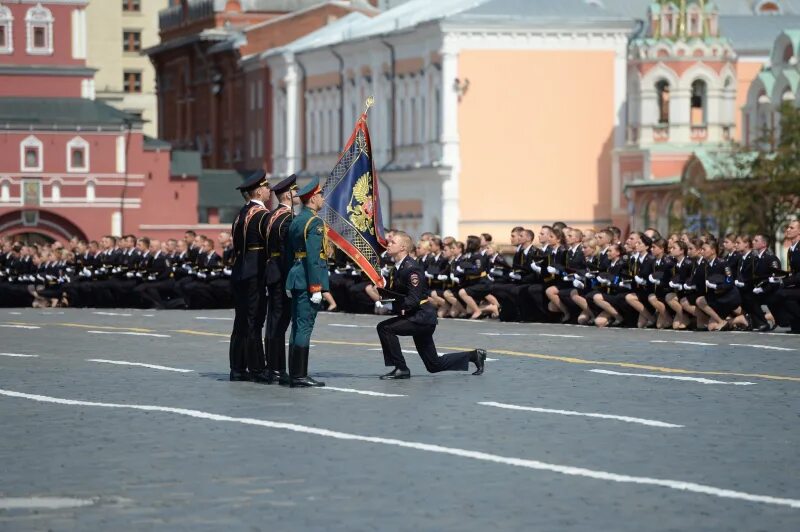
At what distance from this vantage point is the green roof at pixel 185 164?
99750 mm

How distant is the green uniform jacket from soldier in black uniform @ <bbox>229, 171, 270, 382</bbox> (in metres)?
0.59

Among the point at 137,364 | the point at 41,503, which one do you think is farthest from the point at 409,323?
the point at 41,503

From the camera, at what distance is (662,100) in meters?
87.9

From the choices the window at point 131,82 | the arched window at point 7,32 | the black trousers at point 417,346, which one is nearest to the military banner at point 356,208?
the black trousers at point 417,346

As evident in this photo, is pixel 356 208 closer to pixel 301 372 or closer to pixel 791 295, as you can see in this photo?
pixel 301 372

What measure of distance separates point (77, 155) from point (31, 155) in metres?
1.90

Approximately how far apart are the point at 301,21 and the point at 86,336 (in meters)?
80.5

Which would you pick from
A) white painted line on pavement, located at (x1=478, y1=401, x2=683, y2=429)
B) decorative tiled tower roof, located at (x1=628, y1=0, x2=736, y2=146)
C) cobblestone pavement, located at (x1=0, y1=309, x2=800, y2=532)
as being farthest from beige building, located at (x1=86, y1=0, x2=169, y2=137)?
white painted line on pavement, located at (x1=478, y1=401, x2=683, y2=429)

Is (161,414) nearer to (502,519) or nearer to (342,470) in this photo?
(342,470)

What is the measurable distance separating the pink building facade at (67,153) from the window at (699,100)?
2284cm

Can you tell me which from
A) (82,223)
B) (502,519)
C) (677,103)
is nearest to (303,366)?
(502,519)

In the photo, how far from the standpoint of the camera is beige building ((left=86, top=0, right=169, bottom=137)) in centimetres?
14575

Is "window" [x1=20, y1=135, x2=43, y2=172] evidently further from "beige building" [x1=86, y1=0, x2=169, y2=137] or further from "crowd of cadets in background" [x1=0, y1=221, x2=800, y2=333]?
"beige building" [x1=86, y1=0, x2=169, y2=137]

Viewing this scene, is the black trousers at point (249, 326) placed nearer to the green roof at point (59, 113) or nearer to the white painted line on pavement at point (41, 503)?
the white painted line on pavement at point (41, 503)
